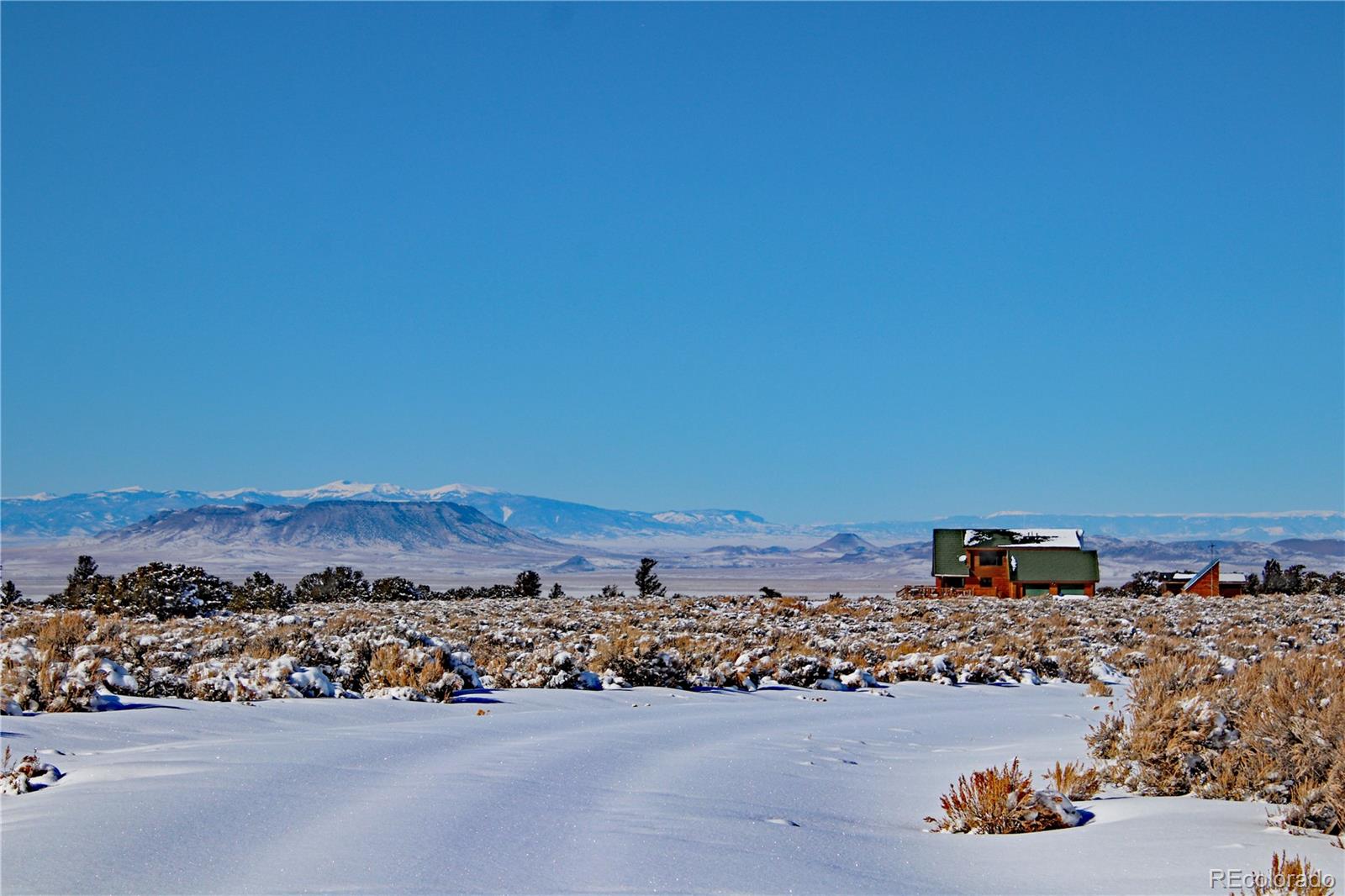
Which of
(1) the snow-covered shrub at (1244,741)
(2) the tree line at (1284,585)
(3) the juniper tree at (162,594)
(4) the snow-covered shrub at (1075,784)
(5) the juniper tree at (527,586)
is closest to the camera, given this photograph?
(1) the snow-covered shrub at (1244,741)

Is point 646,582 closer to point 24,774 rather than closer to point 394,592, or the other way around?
point 394,592

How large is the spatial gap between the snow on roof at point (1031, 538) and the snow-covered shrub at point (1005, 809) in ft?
157

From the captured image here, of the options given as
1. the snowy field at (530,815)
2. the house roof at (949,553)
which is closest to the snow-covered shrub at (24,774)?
the snowy field at (530,815)

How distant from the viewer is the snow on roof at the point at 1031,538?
52.7 m

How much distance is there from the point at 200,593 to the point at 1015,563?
37457mm

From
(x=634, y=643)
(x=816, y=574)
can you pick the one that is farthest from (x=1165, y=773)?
(x=816, y=574)

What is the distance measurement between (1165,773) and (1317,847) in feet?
5.75

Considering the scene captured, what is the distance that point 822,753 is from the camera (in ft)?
31.7

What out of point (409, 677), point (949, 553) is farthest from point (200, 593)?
point (949, 553)

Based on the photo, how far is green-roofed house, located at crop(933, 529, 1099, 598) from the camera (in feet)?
168

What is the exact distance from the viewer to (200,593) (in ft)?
87.2

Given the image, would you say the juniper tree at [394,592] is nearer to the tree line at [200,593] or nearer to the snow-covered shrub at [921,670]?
the tree line at [200,593]

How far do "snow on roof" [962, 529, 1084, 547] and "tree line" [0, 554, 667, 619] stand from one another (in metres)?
16.8

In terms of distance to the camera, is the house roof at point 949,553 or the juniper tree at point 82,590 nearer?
the juniper tree at point 82,590
